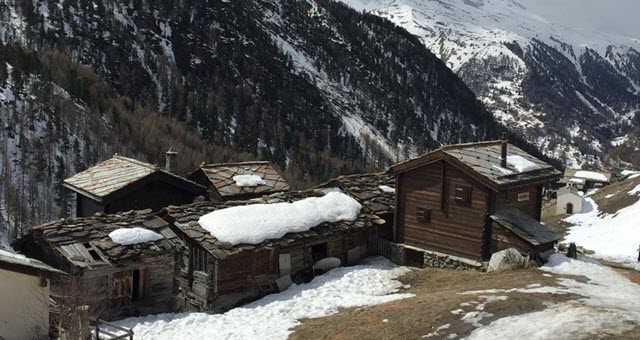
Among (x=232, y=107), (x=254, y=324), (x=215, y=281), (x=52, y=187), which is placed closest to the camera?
(x=254, y=324)

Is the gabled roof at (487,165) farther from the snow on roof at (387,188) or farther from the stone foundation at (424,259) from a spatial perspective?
the stone foundation at (424,259)

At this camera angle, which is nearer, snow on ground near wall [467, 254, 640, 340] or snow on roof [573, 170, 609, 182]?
snow on ground near wall [467, 254, 640, 340]

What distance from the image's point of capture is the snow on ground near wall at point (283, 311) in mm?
22906

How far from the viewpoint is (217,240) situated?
89.7ft

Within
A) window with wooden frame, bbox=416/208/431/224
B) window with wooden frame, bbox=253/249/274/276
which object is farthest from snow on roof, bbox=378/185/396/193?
window with wooden frame, bbox=253/249/274/276

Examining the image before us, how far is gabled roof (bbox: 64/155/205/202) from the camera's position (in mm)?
34969

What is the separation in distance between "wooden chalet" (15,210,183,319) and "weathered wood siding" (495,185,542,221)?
15492 millimetres

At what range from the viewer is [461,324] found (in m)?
19.6

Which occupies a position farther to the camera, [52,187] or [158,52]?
[158,52]

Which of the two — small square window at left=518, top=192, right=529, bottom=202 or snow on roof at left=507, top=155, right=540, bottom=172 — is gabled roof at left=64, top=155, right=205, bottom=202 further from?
small square window at left=518, top=192, right=529, bottom=202

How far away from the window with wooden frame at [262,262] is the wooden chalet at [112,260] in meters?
3.44

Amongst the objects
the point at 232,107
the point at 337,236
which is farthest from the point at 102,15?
Result: the point at 337,236

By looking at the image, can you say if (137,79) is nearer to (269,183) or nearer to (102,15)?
(102,15)

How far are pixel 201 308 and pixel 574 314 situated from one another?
15.3 meters
